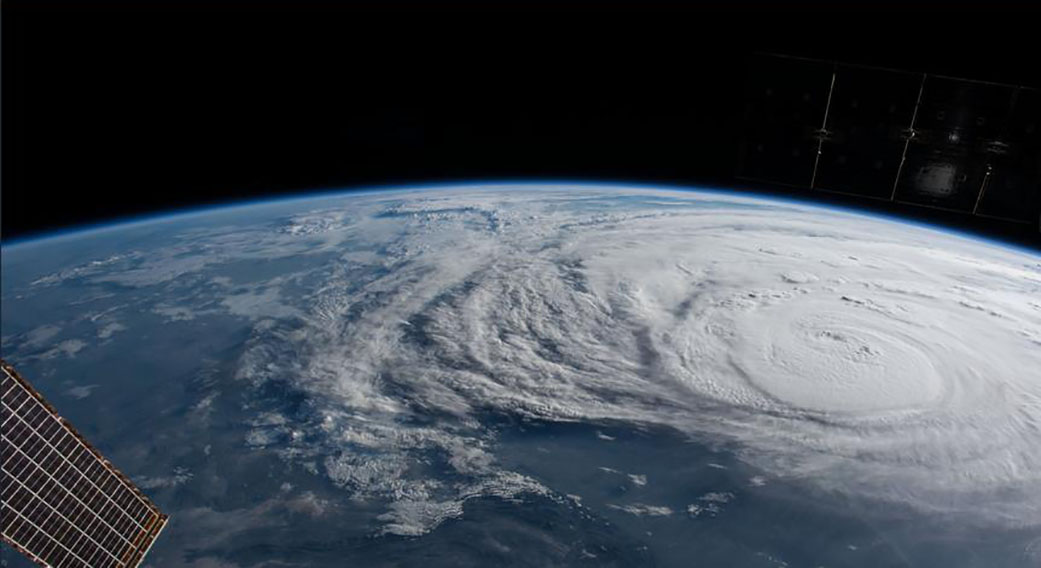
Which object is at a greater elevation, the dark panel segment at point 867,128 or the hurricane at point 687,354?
the dark panel segment at point 867,128

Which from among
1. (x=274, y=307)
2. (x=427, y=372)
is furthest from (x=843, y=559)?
(x=274, y=307)

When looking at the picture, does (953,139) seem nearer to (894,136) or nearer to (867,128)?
(894,136)

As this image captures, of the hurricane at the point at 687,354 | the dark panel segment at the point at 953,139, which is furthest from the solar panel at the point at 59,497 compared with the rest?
the dark panel segment at the point at 953,139

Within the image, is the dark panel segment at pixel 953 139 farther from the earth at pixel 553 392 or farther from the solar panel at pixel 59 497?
the solar panel at pixel 59 497

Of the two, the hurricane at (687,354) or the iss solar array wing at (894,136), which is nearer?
the iss solar array wing at (894,136)

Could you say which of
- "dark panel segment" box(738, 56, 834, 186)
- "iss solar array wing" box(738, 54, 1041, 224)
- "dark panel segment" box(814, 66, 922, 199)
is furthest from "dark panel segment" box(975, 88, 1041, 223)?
"dark panel segment" box(738, 56, 834, 186)

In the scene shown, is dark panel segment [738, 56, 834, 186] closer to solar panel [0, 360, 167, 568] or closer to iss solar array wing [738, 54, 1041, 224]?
iss solar array wing [738, 54, 1041, 224]
